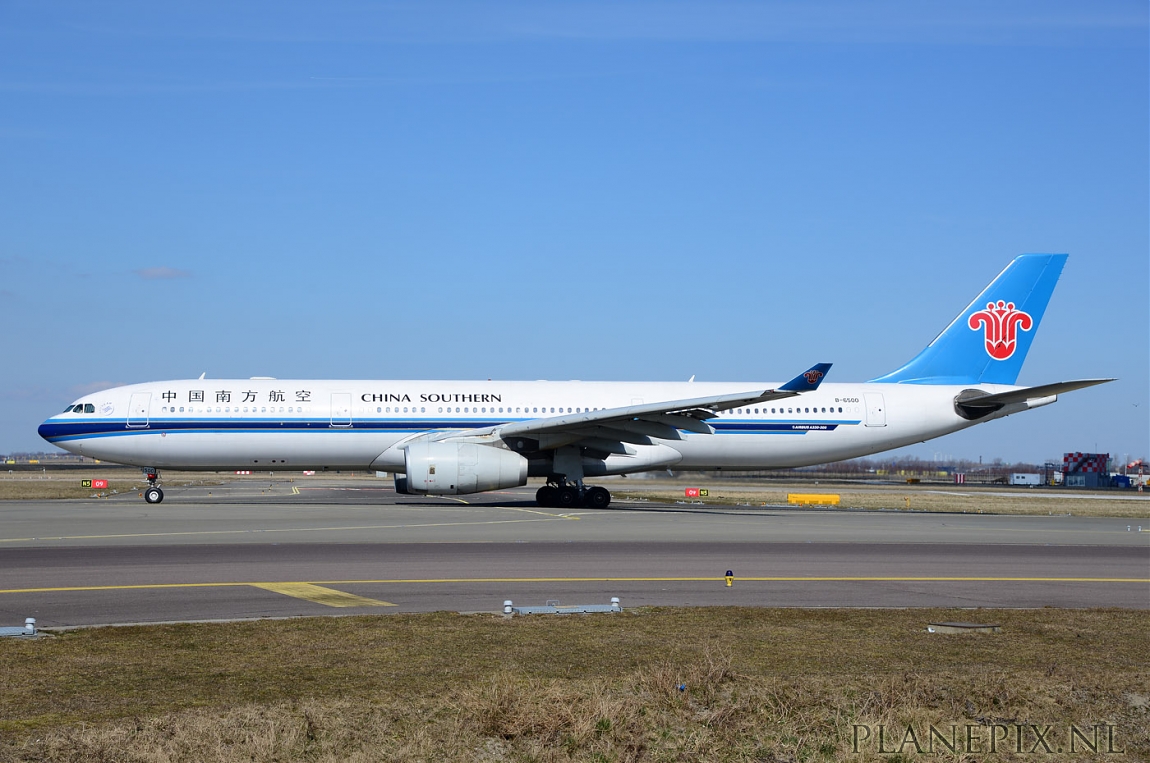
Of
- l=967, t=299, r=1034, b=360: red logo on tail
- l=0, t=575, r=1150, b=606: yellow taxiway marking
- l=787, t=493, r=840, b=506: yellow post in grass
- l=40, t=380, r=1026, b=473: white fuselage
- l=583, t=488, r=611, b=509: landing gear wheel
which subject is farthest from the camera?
l=787, t=493, r=840, b=506: yellow post in grass

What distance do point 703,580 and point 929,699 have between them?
755 centimetres

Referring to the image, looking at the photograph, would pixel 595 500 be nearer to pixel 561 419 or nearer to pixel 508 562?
pixel 561 419

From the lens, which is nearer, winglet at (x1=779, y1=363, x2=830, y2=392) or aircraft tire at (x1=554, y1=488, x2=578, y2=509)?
winglet at (x1=779, y1=363, x2=830, y2=392)

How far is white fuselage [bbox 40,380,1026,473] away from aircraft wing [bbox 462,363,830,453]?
5.49 ft

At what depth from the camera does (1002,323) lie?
37125 mm

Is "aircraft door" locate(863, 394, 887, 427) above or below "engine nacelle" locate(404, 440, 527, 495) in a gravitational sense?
above

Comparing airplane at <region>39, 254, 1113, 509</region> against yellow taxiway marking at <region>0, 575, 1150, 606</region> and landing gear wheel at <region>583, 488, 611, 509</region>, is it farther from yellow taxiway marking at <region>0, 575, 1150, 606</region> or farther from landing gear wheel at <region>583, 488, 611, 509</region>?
yellow taxiway marking at <region>0, 575, 1150, 606</region>

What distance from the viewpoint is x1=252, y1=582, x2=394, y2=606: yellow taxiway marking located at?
41.4 ft

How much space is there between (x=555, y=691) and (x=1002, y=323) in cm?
3354

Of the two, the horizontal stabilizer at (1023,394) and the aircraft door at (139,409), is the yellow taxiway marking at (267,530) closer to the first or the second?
the aircraft door at (139,409)

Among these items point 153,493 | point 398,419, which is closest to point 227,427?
point 153,493

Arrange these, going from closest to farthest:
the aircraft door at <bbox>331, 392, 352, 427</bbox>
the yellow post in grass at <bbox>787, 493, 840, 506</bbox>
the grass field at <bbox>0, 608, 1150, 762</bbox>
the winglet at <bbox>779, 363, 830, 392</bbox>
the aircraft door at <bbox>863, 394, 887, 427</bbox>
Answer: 1. the grass field at <bbox>0, 608, 1150, 762</bbox>
2. the winglet at <bbox>779, 363, 830, 392</bbox>
3. the aircraft door at <bbox>331, 392, 352, 427</bbox>
4. the aircraft door at <bbox>863, 394, 887, 427</bbox>
5. the yellow post in grass at <bbox>787, 493, 840, 506</bbox>

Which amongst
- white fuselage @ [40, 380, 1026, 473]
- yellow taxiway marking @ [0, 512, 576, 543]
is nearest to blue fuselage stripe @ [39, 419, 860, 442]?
white fuselage @ [40, 380, 1026, 473]

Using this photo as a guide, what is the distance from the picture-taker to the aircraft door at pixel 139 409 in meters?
31.8
